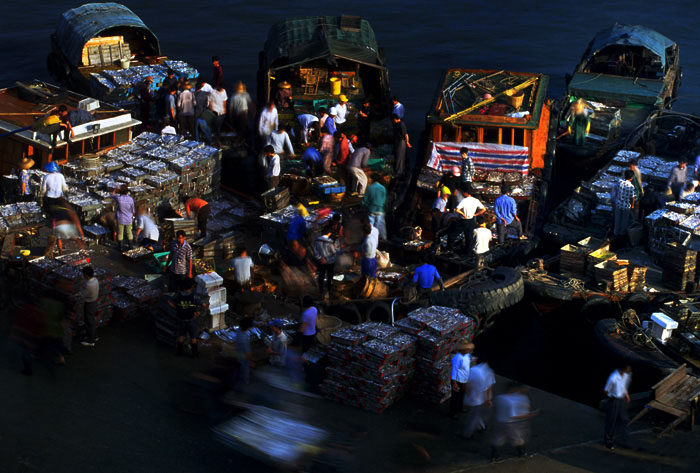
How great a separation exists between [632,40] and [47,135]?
1761 cm

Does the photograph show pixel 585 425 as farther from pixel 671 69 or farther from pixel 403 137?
pixel 671 69

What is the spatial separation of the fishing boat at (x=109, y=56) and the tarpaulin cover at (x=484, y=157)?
8437mm

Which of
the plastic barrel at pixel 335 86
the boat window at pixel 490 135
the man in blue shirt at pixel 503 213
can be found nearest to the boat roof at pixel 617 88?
the boat window at pixel 490 135

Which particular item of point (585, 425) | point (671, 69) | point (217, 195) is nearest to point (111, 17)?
point (217, 195)

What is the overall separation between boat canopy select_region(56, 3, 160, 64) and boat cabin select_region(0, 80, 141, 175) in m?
5.38

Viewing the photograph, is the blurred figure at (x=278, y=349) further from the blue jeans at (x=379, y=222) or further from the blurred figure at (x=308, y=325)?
the blue jeans at (x=379, y=222)

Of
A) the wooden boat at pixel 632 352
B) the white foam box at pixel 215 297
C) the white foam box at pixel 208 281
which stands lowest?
the wooden boat at pixel 632 352

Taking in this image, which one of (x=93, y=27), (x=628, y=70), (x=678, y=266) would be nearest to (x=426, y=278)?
(x=678, y=266)

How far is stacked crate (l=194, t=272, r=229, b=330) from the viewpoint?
16.5 m

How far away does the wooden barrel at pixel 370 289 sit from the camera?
18.2 m

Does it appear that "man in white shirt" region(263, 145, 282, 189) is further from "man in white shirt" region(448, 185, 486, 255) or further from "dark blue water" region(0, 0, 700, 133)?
"dark blue water" region(0, 0, 700, 133)

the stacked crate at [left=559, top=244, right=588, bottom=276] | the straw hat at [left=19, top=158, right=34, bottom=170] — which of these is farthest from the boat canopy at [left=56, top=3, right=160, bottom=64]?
the stacked crate at [left=559, top=244, right=588, bottom=276]

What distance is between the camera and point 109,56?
29.3 m

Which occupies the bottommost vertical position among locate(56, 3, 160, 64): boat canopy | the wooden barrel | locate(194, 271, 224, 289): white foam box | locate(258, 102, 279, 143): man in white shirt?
the wooden barrel
